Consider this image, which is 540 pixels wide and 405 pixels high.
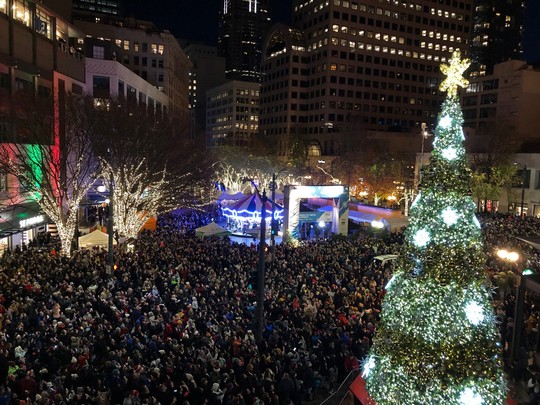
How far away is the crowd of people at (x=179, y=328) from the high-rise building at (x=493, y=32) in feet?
398

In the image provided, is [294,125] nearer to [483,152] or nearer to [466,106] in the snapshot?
[466,106]

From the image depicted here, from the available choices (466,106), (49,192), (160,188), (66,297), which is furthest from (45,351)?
(466,106)

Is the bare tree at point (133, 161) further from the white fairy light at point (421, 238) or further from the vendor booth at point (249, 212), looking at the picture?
the white fairy light at point (421, 238)

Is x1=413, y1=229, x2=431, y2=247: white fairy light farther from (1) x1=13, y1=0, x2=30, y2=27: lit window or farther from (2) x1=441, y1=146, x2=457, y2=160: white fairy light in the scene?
(1) x1=13, y1=0, x2=30, y2=27: lit window

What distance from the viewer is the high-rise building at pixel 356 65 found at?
311ft

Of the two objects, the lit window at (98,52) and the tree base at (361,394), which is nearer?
the tree base at (361,394)

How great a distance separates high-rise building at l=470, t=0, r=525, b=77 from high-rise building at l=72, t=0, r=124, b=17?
110709 millimetres

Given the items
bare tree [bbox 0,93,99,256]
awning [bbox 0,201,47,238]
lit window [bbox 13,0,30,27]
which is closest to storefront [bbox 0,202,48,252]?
awning [bbox 0,201,47,238]

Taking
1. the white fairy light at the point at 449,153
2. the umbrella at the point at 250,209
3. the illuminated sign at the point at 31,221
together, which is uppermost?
the white fairy light at the point at 449,153

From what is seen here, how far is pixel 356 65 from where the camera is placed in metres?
96.2

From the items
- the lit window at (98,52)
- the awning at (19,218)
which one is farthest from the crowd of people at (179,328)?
the lit window at (98,52)

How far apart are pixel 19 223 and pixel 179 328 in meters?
16.6

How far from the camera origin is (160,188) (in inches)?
1163

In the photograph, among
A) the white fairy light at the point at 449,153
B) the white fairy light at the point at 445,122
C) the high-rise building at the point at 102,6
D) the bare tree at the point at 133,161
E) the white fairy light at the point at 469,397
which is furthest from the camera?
the high-rise building at the point at 102,6
